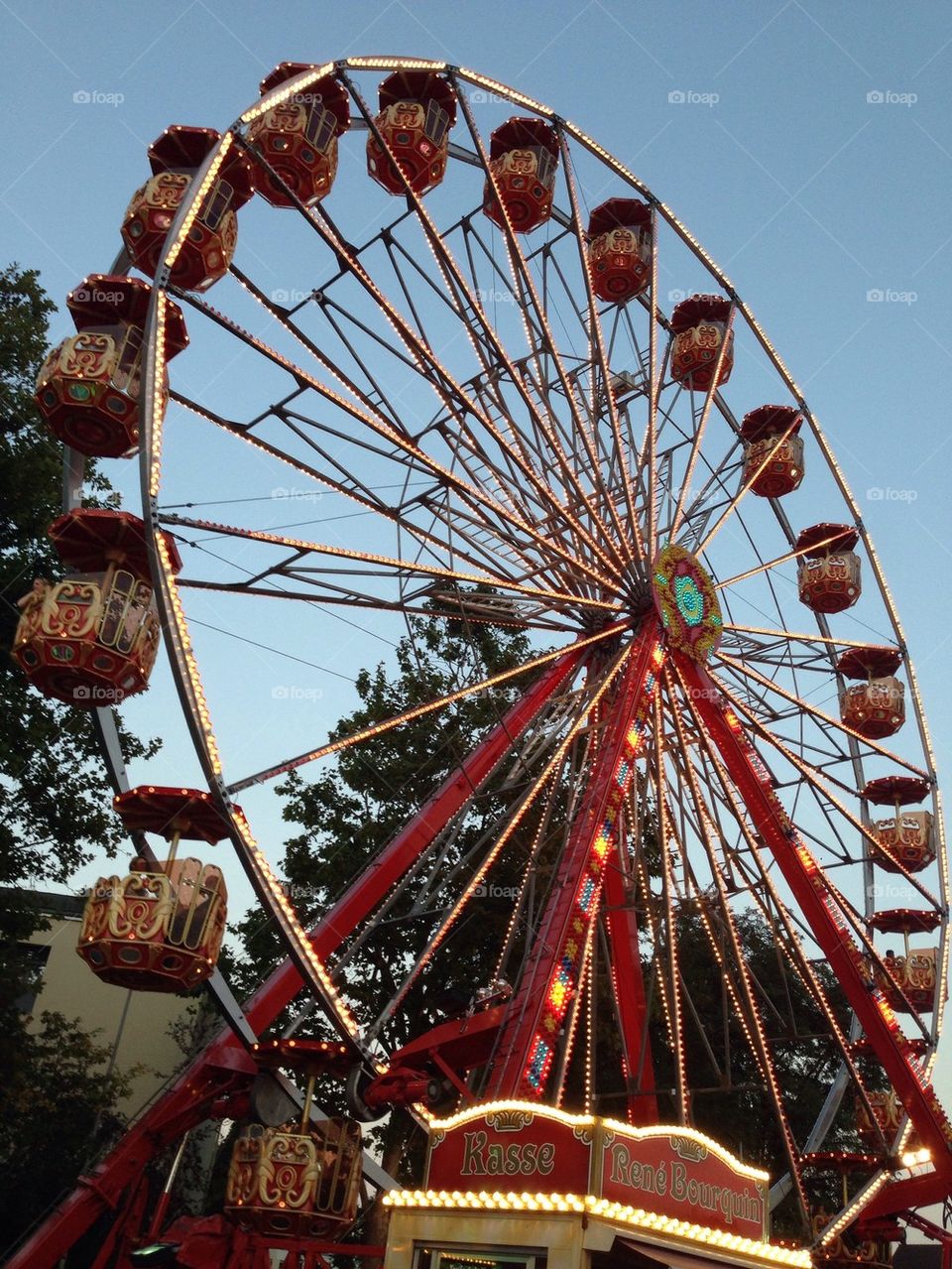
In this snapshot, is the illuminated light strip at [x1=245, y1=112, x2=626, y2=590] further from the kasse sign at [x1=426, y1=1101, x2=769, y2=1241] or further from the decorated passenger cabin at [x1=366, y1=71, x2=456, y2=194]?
the kasse sign at [x1=426, y1=1101, x2=769, y2=1241]

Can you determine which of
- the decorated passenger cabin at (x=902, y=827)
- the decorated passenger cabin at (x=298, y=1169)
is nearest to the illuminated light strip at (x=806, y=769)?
the decorated passenger cabin at (x=902, y=827)

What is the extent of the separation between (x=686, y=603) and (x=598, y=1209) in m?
8.67

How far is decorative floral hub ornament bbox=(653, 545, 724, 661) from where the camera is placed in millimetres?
14133

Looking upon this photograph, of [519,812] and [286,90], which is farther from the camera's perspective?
[519,812]

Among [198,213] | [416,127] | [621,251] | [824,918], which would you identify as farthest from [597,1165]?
[621,251]

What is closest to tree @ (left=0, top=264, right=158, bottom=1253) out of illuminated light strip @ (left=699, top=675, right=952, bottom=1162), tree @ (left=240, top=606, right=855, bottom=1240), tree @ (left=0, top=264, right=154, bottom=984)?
tree @ (left=0, top=264, right=154, bottom=984)

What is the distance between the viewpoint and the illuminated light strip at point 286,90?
11.7 m

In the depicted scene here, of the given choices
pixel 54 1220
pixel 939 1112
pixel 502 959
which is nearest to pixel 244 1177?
pixel 54 1220

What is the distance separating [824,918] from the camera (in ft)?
44.1

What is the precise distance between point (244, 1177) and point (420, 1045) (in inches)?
94.3

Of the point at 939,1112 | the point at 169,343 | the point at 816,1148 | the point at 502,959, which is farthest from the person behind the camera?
the point at 816,1148

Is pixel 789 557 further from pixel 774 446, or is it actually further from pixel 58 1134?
pixel 58 1134

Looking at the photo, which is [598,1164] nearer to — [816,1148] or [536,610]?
[536,610]

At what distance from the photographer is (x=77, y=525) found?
402 inches
